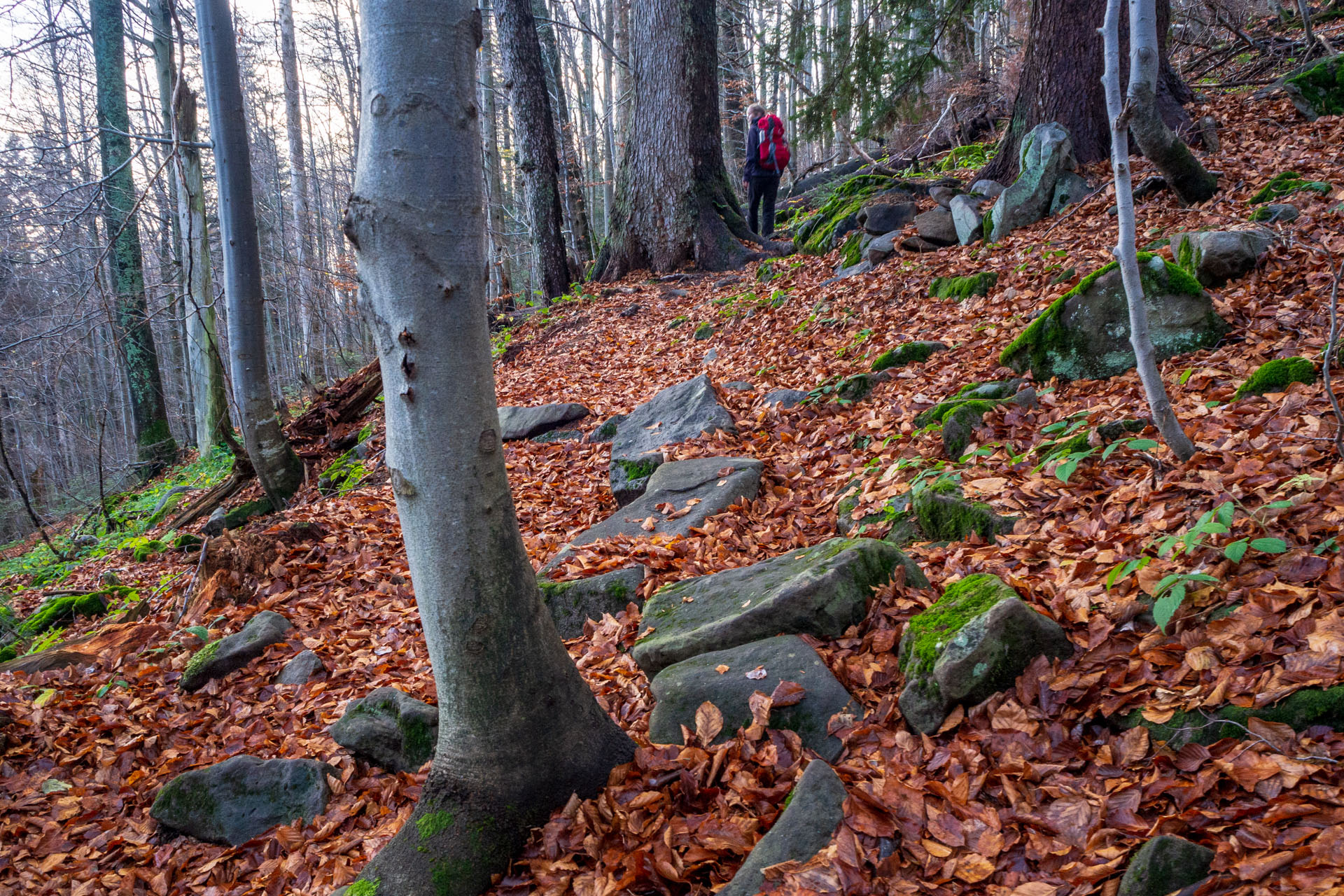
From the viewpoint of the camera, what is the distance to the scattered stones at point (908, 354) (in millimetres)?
6008

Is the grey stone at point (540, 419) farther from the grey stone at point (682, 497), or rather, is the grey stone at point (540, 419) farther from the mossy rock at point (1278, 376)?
the mossy rock at point (1278, 376)

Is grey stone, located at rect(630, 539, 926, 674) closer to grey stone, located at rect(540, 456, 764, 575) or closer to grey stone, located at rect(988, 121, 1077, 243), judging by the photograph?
grey stone, located at rect(540, 456, 764, 575)

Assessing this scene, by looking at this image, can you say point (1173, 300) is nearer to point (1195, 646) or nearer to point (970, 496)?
point (970, 496)

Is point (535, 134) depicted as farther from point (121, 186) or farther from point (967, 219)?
point (967, 219)

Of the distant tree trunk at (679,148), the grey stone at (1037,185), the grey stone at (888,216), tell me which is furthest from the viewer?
the distant tree trunk at (679,148)

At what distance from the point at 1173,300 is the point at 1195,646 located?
307 cm

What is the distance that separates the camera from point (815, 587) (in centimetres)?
315

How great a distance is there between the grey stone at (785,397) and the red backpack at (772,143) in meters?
6.50

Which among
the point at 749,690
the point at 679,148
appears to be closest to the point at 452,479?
the point at 749,690

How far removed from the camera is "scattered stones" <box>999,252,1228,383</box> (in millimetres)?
4492

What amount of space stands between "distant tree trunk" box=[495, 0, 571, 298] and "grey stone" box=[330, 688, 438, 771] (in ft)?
33.2

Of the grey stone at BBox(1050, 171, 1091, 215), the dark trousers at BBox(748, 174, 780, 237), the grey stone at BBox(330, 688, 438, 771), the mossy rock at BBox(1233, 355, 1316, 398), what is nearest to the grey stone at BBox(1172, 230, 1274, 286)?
the mossy rock at BBox(1233, 355, 1316, 398)

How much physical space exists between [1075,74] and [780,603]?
25.0 feet

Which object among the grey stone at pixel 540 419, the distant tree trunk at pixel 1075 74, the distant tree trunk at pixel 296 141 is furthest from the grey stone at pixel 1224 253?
the distant tree trunk at pixel 296 141
